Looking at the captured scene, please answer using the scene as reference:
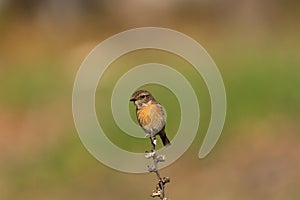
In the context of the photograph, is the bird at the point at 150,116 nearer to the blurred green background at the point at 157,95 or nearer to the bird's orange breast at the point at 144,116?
the bird's orange breast at the point at 144,116

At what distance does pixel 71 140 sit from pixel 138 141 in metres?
0.39

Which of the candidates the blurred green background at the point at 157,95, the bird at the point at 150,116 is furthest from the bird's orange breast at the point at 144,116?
the blurred green background at the point at 157,95

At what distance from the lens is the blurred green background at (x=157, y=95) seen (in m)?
2.55

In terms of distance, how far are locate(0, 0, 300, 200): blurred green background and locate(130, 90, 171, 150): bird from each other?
143cm

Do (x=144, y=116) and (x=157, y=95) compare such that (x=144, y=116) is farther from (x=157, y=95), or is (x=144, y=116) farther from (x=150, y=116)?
(x=157, y=95)

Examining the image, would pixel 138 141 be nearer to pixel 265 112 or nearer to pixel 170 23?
pixel 265 112

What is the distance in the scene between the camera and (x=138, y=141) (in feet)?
9.18

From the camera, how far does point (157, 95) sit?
2.76 meters

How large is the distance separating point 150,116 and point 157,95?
1859 millimetres

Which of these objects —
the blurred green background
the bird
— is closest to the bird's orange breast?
the bird

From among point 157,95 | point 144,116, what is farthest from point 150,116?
point 157,95

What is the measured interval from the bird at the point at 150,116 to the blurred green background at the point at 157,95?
1.43m

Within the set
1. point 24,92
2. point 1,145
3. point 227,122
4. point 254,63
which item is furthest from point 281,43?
point 1,145

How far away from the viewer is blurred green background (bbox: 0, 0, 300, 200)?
255 cm
